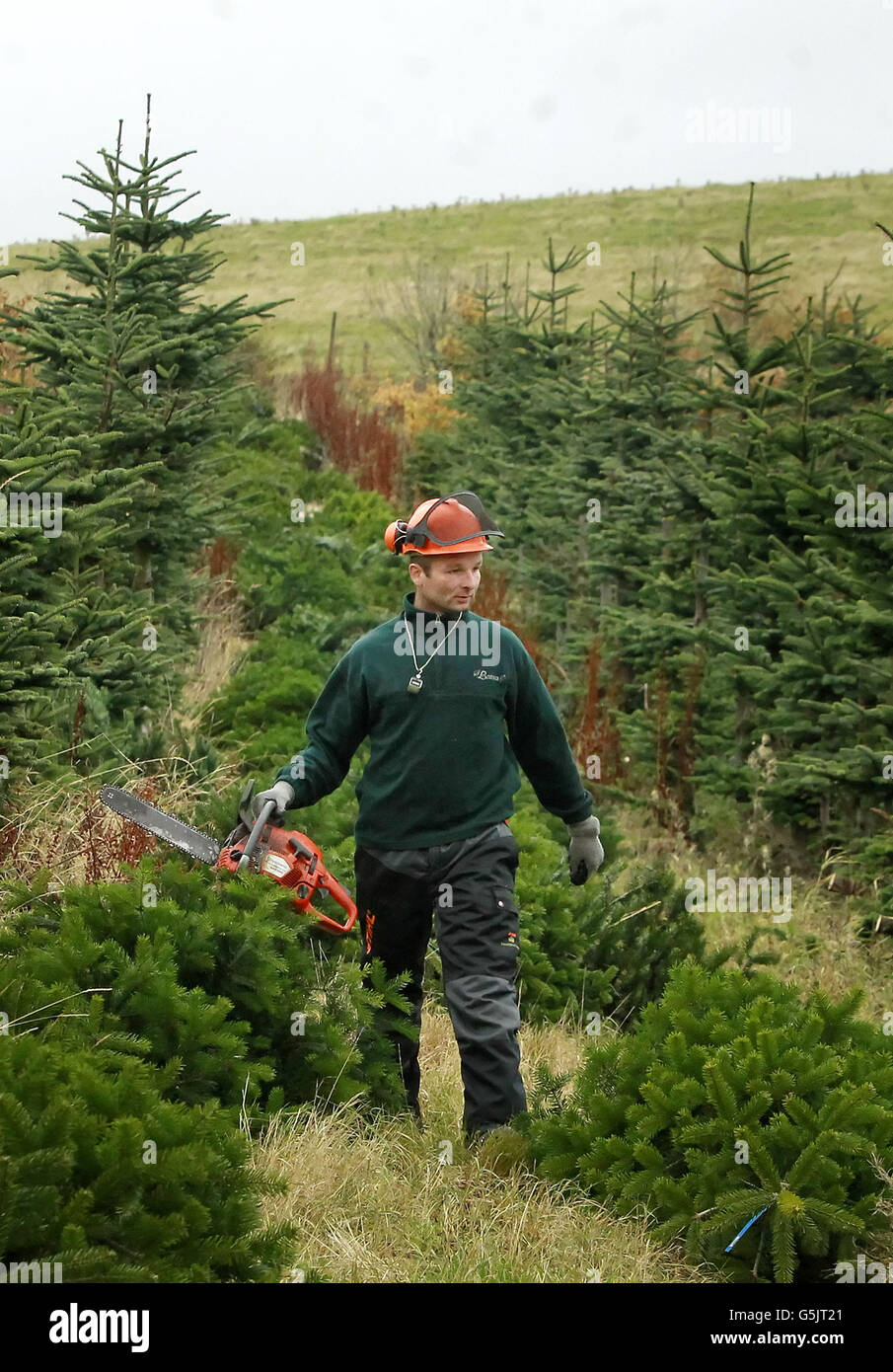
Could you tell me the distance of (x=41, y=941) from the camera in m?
3.69

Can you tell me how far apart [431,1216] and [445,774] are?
4.22 feet

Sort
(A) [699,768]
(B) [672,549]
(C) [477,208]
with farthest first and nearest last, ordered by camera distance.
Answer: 1. (C) [477,208]
2. (B) [672,549]
3. (A) [699,768]

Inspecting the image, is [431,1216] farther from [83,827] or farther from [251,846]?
[83,827]

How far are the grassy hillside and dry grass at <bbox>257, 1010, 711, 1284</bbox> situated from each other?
114ft

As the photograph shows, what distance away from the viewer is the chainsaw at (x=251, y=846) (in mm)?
4215

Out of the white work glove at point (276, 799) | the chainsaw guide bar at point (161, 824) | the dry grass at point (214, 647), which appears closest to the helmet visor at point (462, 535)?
the white work glove at point (276, 799)

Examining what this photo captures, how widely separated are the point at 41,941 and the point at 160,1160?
1216 millimetres

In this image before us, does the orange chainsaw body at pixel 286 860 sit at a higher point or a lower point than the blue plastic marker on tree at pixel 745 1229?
higher

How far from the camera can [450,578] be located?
14.2 feet

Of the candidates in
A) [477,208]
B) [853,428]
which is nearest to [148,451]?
[853,428]

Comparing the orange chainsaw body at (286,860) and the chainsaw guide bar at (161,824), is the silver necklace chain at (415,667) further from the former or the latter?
the chainsaw guide bar at (161,824)

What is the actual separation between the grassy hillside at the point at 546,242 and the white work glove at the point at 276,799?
34.1 m

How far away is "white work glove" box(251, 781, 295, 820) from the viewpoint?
423 cm
